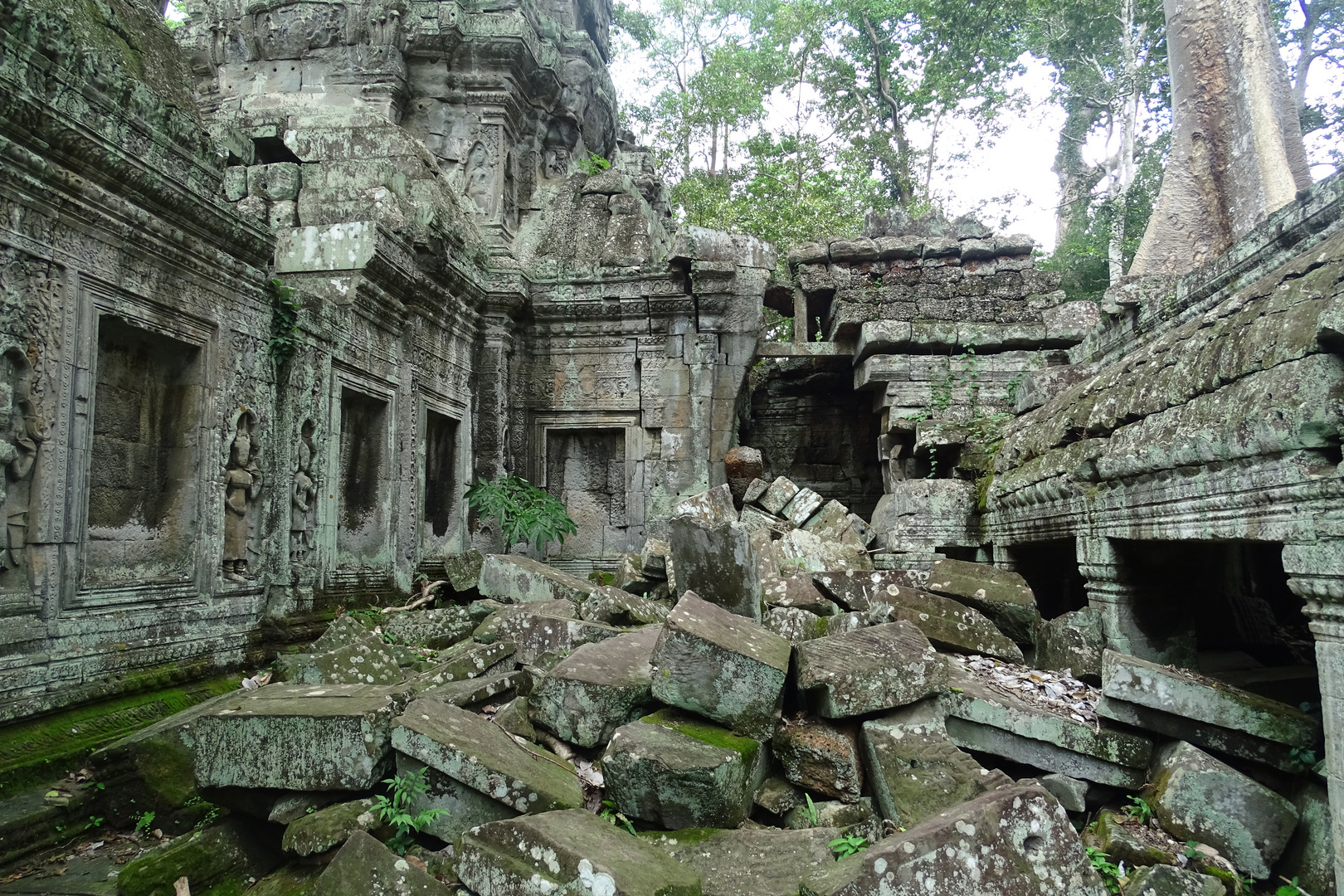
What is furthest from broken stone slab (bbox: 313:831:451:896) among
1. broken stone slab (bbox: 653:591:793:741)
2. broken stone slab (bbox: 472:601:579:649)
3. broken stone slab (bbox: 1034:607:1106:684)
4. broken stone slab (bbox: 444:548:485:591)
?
broken stone slab (bbox: 444:548:485:591)

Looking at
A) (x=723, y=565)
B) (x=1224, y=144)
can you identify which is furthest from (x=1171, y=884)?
(x=1224, y=144)

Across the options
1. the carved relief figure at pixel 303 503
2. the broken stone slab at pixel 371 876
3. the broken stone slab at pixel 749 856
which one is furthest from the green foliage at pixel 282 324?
the broken stone slab at pixel 749 856

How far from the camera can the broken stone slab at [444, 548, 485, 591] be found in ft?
21.3

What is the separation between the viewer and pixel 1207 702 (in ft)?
9.98

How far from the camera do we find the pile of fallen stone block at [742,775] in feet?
7.41

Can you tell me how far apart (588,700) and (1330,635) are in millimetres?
2643

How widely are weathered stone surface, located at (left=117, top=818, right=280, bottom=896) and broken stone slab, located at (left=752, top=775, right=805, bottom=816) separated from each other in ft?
6.00

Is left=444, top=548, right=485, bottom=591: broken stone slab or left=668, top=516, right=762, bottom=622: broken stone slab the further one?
left=444, top=548, right=485, bottom=591: broken stone slab

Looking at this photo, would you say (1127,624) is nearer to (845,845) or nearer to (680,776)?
(845,845)

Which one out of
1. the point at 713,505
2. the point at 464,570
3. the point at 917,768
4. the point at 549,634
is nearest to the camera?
the point at 917,768

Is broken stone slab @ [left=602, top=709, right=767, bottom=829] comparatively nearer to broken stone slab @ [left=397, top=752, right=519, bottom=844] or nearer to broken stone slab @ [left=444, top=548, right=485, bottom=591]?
broken stone slab @ [left=397, top=752, right=519, bottom=844]

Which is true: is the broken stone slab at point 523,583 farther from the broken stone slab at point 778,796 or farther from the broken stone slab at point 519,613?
the broken stone slab at point 778,796

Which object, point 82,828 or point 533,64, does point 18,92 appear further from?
point 533,64

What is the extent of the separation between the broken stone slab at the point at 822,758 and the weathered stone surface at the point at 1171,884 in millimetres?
946
